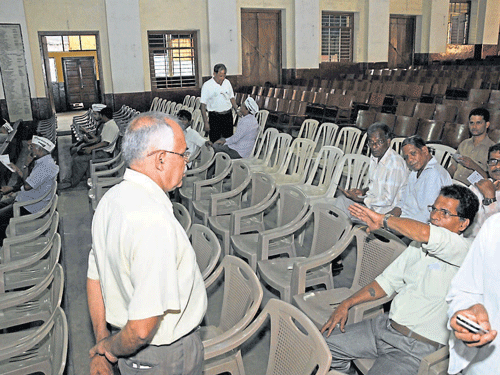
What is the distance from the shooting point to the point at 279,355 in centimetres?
177

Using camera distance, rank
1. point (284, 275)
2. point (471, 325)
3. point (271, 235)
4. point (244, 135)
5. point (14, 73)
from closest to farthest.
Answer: point (471, 325) < point (284, 275) < point (271, 235) < point (244, 135) < point (14, 73)

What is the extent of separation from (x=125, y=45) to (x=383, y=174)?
30.4 feet

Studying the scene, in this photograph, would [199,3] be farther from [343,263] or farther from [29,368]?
[29,368]

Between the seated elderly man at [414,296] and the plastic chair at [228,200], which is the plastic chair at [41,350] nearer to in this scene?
the seated elderly man at [414,296]

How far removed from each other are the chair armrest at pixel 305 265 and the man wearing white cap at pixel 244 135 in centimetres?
322

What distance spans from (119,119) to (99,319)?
8643mm

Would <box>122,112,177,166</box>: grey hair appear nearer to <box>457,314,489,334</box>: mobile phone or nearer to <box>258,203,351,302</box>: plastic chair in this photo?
<box>457,314,489,334</box>: mobile phone

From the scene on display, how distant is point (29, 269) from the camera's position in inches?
115

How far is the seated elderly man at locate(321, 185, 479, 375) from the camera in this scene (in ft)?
5.81

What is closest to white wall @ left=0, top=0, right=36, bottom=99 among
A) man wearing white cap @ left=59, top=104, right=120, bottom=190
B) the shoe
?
man wearing white cap @ left=59, top=104, right=120, bottom=190

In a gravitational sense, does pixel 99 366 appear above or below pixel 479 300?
below

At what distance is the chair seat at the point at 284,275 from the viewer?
2.61 m

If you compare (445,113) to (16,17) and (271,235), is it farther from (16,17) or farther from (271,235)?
(16,17)

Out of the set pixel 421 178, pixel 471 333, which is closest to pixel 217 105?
pixel 421 178
